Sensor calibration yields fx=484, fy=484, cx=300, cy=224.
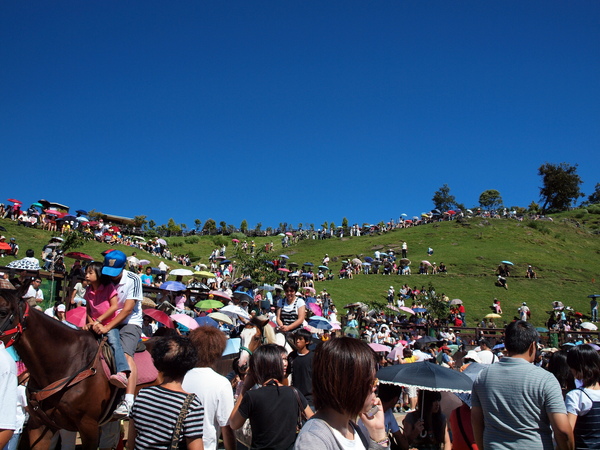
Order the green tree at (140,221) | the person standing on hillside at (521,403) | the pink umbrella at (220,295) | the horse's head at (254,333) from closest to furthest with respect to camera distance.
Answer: the person standing on hillside at (521,403) → the horse's head at (254,333) → the pink umbrella at (220,295) → the green tree at (140,221)

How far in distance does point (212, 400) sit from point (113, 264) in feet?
8.05

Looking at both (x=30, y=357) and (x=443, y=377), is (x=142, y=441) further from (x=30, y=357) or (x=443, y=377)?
(x=443, y=377)

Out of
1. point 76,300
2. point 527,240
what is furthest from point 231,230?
point 76,300

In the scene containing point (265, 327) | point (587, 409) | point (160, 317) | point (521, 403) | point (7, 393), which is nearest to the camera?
point (7, 393)

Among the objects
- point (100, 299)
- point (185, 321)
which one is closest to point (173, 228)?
point (185, 321)

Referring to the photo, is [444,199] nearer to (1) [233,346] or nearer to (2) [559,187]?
(2) [559,187]

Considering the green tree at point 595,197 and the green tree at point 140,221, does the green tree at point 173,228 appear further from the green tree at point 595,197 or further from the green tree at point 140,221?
the green tree at point 595,197

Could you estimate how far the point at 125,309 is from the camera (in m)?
5.77

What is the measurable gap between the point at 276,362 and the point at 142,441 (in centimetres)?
120

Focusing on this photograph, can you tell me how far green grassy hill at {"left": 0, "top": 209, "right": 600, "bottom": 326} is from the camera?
35781 millimetres

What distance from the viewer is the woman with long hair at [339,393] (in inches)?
87.4

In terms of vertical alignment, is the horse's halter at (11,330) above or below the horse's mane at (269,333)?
above

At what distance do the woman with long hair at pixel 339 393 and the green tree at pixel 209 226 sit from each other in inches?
3100

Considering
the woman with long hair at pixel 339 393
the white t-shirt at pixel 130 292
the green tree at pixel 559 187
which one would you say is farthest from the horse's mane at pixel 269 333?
the green tree at pixel 559 187
